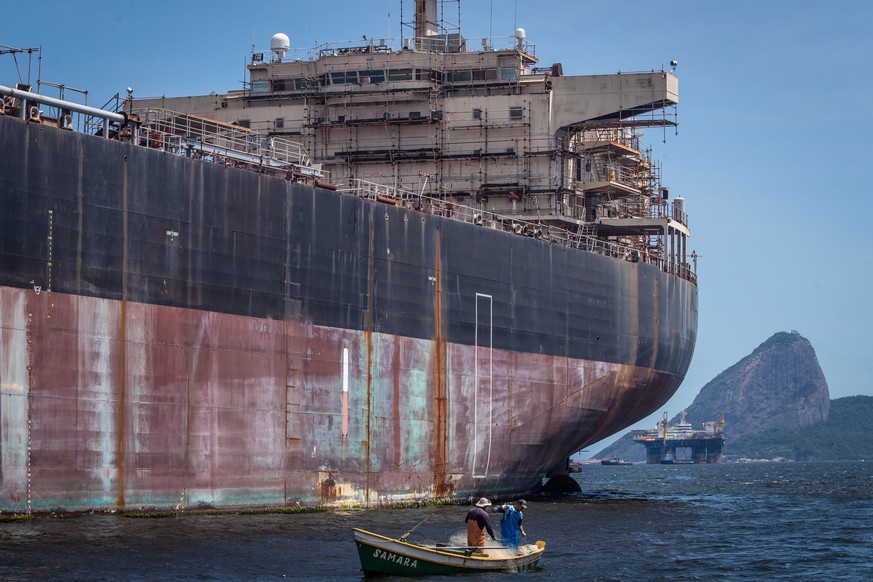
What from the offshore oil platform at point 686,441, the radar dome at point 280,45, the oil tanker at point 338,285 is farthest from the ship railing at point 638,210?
the offshore oil platform at point 686,441

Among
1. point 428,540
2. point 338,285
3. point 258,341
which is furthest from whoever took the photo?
point 338,285

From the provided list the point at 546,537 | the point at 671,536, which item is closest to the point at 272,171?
the point at 546,537

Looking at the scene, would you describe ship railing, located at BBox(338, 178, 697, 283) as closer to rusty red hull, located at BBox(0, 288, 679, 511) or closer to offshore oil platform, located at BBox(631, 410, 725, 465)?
rusty red hull, located at BBox(0, 288, 679, 511)

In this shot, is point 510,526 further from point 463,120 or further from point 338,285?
point 463,120

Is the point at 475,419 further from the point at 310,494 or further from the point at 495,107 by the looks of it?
the point at 495,107

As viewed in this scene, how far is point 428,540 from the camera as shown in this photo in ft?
88.8

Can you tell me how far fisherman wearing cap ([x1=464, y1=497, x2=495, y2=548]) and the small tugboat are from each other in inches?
7.9

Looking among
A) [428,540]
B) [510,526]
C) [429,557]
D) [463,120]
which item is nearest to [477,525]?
[510,526]

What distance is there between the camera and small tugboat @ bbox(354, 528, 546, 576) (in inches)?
879

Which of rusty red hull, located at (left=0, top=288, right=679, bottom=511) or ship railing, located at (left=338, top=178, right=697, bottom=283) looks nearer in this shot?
rusty red hull, located at (left=0, top=288, right=679, bottom=511)

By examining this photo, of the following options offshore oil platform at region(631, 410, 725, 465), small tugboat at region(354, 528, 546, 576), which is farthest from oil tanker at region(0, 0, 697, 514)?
offshore oil platform at region(631, 410, 725, 465)

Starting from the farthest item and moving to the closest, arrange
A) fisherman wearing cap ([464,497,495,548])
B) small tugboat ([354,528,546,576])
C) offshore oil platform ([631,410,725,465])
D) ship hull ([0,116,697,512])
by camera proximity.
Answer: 1. offshore oil platform ([631,410,725,465])
2. ship hull ([0,116,697,512])
3. fisherman wearing cap ([464,497,495,548])
4. small tugboat ([354,528,546,576])

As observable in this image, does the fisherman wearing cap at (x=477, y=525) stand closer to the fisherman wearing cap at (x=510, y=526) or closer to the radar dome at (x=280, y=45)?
the fisherman wearing cap at (x=510, y=526)

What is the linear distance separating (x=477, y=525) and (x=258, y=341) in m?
8.18
